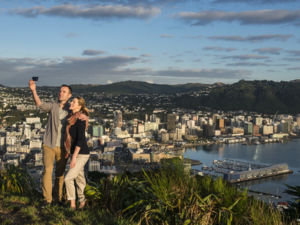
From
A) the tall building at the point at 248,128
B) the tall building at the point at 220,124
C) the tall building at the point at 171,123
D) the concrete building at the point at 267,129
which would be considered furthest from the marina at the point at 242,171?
the tall building at the point at 220,124

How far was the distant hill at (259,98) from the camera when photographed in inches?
2881

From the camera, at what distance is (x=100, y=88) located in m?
110

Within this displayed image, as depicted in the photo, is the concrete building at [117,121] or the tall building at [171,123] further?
the tall building at [171,123]

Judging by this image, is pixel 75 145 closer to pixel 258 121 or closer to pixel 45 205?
pixel 45 205

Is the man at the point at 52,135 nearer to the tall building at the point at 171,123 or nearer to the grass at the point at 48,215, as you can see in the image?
the grass at the point at 48,215

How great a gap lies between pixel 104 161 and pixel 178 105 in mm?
57048

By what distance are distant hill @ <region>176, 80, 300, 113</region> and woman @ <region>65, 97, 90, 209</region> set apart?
235 ft

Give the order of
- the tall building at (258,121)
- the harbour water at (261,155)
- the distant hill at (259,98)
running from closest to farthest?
1. the harbour water at (261,155)
2. the tall building at (258,121)
3. the distant hill at (259,98)

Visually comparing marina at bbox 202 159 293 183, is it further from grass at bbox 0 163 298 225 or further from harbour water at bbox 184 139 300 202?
grass at bbox 0 163 298 225

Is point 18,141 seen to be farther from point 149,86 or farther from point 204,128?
point 149,86

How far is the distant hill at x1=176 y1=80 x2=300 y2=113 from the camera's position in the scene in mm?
73188

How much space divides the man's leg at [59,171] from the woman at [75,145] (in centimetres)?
16

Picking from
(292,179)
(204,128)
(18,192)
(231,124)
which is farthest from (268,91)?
(18,192)

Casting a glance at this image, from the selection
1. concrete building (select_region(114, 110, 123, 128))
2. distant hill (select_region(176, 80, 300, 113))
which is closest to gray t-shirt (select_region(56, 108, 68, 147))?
concrete building (select_region(114, 110, 123, 128))
